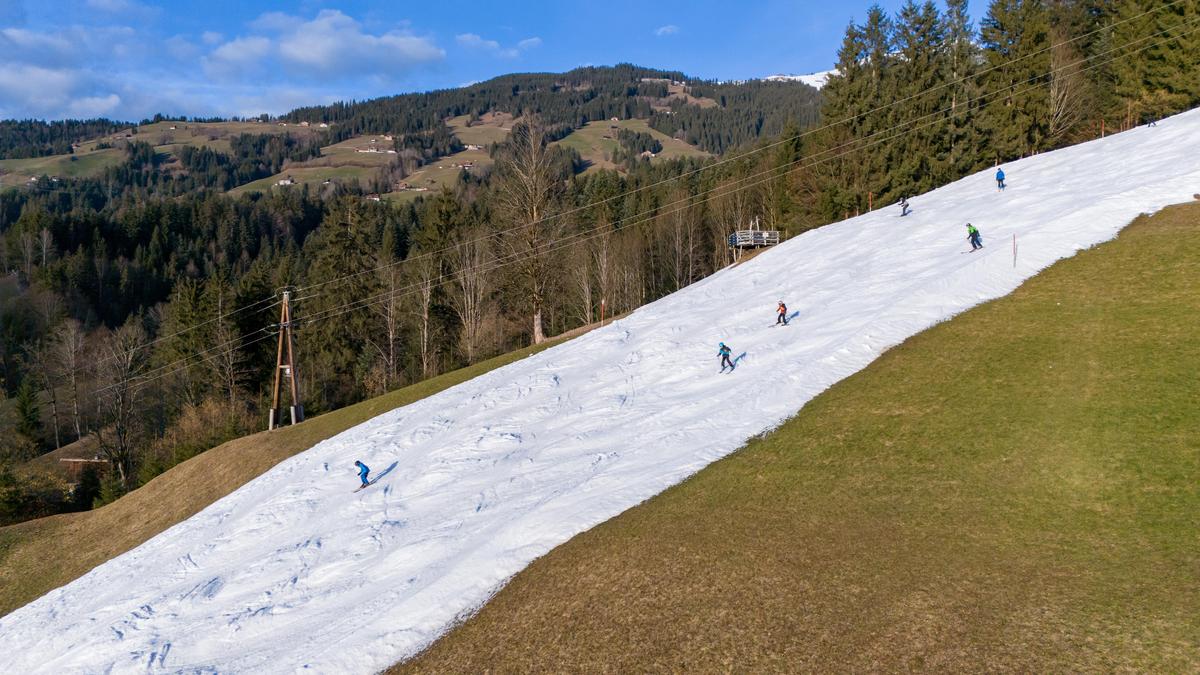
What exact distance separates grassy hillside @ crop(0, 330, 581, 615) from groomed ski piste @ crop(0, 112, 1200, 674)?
1772 mm

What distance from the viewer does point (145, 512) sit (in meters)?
31.3

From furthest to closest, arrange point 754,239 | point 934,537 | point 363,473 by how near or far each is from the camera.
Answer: point 754,239 → point 363,473 → point 934,537

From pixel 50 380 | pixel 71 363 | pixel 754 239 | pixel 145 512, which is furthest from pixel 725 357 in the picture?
pixel 50 380

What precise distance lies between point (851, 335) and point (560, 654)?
59.6 ft

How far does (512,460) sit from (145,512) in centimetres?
2126

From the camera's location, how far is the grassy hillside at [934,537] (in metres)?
11.0

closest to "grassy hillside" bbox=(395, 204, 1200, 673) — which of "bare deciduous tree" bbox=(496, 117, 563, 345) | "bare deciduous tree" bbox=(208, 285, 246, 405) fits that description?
"bare deciduous tree" bbox=(496, 117, 563, 345)

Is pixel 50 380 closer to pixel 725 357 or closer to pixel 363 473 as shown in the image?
pixel 363 473

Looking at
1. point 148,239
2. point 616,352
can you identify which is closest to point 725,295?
point 616,352

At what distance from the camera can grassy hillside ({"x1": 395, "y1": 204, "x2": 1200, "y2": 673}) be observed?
36.0ft

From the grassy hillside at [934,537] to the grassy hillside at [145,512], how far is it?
2213cm

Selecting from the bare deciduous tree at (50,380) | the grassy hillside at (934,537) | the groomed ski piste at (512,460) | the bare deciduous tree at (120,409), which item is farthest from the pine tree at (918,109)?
the bare deciduous tree at (50,380)

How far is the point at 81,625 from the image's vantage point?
66.4ft

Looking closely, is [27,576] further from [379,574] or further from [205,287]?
[205,287]
